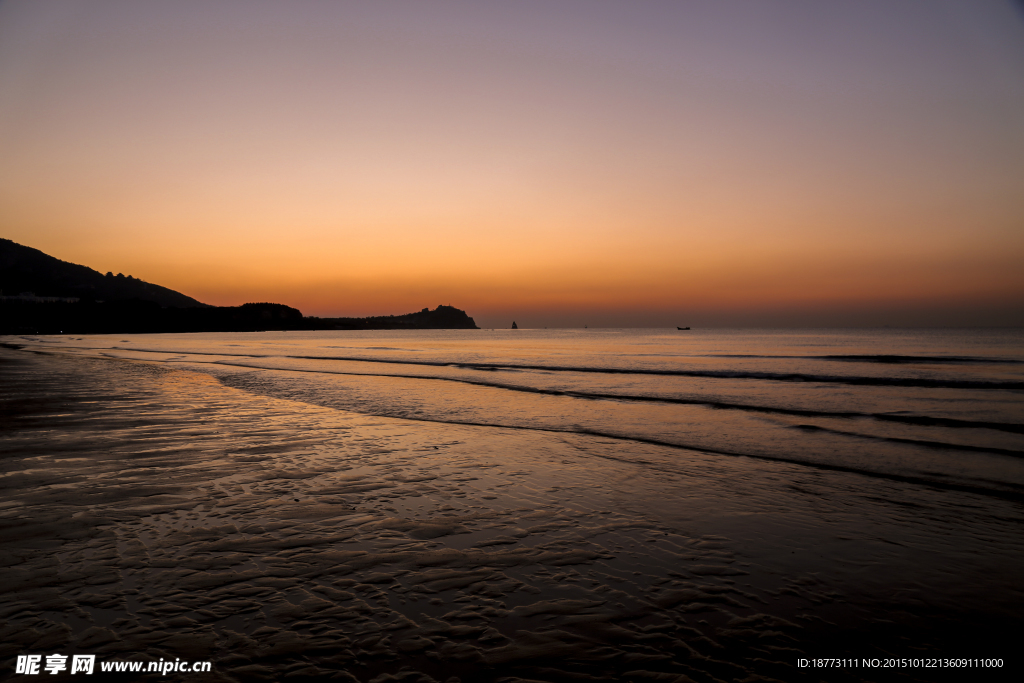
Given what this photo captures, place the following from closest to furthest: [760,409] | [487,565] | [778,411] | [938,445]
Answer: [487,565] → [938,445] → [778,411] → [760,409]

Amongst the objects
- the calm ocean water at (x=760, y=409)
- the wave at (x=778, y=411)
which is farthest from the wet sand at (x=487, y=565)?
the wave at (x=778, y=411)

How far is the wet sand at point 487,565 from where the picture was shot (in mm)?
3770

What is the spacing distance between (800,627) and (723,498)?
3.89 meters

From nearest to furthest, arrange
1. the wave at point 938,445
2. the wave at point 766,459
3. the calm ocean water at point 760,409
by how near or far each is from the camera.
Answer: the wave at point 766,459 → the calm ocean water at point 760,409 → the wave at point 938,445

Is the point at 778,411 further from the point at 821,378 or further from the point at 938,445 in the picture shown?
the point at 821,378

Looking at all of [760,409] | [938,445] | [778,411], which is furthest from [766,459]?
[760,409]

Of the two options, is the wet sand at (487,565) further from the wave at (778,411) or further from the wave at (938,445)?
the wave at (778,411)

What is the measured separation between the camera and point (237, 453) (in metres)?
10.2

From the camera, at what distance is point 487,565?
5.33 metres

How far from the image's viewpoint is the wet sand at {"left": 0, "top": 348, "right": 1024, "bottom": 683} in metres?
3.77

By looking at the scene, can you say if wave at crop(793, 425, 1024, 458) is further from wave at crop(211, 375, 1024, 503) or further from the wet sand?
the wet sand

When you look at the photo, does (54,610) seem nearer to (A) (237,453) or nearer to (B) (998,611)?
(A) (237,453)

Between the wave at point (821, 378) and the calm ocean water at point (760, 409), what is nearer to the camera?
the calm ocean water at point (760, 409)

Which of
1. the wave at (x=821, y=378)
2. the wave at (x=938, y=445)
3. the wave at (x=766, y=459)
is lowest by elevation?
the wave at (x=766, y=459)
